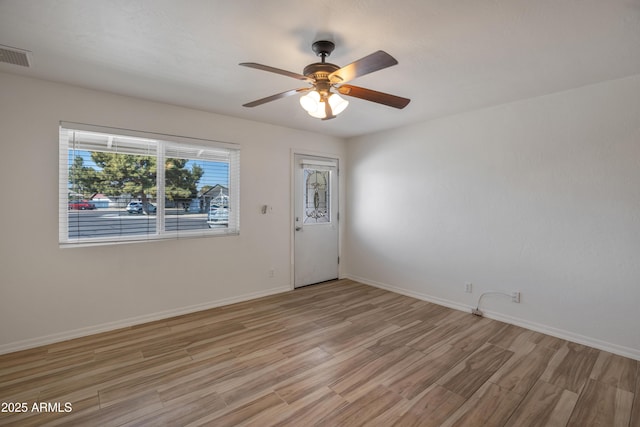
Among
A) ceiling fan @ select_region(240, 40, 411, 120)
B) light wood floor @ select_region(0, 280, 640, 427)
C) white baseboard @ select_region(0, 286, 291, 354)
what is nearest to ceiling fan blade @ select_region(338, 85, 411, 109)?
ceiling fan @ select_region(240, 40, 411, 120)

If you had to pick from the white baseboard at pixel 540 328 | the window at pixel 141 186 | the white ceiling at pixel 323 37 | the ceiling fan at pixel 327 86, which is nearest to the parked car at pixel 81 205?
the window at pixel 141 186

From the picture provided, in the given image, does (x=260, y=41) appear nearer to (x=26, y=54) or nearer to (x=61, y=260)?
(x=26, y=54)

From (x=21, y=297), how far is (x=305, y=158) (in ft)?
11.7

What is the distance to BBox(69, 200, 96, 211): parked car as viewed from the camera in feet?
9.70

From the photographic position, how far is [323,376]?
2354 millimetres

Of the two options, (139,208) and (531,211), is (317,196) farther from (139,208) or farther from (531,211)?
(531,211)

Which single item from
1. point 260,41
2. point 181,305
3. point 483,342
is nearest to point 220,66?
point 260,41

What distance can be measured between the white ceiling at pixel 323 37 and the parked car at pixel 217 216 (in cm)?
144

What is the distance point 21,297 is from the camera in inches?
107

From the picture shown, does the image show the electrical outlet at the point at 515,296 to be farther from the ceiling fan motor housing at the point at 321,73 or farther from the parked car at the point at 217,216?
the parked car at the point at 217,216

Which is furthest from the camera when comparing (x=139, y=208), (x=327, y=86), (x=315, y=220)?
(x=315, y=220)

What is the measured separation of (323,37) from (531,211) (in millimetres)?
2790

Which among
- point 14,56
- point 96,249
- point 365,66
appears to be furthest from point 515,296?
point 14,56

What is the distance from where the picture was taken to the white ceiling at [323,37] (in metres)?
1.75
